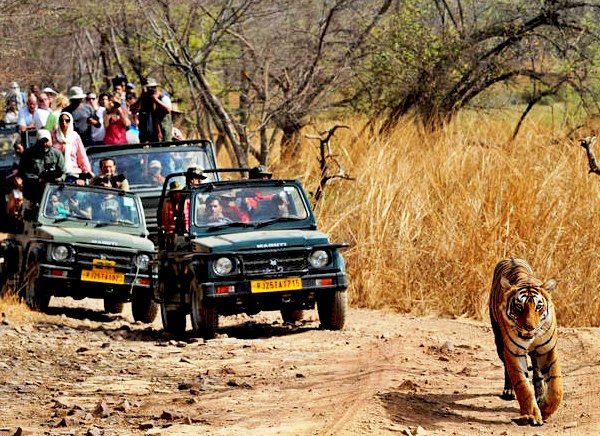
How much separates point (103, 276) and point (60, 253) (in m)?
0.46

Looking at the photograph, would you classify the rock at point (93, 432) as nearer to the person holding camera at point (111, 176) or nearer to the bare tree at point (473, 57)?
the person holding camera at point (111, 176)

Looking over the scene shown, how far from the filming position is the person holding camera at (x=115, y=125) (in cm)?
1772

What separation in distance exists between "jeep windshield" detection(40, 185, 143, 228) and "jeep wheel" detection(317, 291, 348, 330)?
3.12 metres

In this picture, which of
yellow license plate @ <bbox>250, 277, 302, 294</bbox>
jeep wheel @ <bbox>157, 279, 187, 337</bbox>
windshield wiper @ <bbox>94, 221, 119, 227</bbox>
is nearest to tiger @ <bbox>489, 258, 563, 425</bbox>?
yellow license plate @ <bbox>250, 277, 302, 294</bbox>

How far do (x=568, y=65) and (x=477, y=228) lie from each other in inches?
252

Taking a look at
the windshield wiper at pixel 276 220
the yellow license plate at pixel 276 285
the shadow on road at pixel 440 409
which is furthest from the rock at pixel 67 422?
the windshield wiper at pixel 276 220

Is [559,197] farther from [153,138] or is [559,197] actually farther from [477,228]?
[153,138]

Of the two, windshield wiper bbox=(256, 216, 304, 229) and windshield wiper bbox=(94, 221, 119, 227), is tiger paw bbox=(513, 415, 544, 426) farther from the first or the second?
windshield wiper bbox=(94, 221, 119, 227)

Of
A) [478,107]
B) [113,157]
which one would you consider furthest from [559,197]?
[478,107]

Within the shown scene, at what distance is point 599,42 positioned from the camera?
63.9ft

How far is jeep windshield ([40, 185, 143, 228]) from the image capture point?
13961 mm

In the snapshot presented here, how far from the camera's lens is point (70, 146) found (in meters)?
16.1

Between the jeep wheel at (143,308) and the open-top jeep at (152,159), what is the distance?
2.48 m

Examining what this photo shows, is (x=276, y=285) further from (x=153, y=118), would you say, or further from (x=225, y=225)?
(x=153, y=118)
